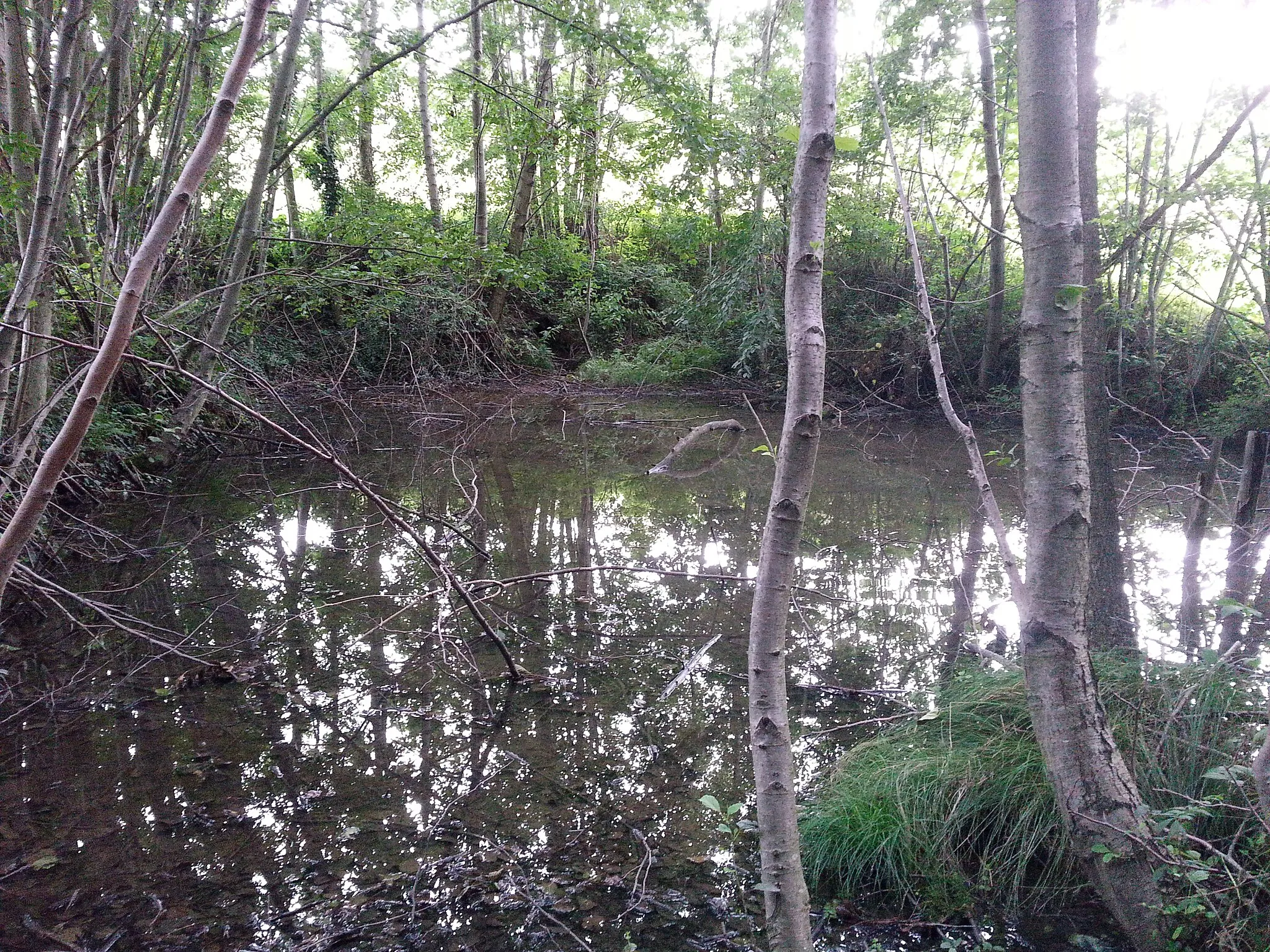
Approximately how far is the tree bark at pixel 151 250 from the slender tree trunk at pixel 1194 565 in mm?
3880

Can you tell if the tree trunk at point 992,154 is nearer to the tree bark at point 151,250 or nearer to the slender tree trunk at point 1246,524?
the slender tree trunk at point 1246,524

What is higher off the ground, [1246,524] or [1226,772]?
[1246,524]

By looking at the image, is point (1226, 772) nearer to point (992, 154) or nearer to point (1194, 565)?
point (1194, 565)

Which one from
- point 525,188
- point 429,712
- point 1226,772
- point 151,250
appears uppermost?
point 525,188

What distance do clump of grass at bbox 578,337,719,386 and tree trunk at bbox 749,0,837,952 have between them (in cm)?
1251

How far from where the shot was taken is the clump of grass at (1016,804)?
92.1 inches

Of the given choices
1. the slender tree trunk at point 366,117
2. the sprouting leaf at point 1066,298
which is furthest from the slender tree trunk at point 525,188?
the sprouting leaf at point 1066,298

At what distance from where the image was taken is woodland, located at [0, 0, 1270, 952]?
2178mm

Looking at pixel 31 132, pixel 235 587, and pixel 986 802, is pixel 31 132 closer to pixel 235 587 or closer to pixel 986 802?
pixel 235 587

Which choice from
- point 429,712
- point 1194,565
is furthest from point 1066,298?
point 1194,565

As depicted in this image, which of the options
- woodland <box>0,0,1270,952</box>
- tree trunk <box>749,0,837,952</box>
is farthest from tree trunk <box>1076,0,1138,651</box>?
tree trunk <box>749,0,837,952</box>

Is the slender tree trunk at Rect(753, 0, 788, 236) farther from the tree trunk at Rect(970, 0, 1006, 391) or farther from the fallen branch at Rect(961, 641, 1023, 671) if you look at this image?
the fallen branch at Rect(961, 641, 1023, 671)

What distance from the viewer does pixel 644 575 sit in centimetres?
560

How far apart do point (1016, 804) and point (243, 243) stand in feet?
22.9
